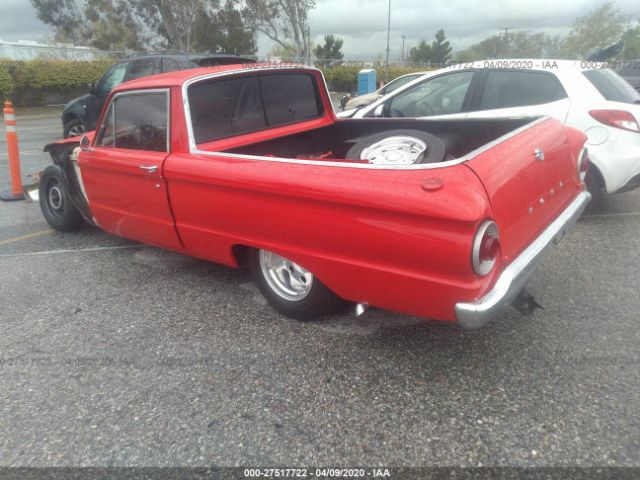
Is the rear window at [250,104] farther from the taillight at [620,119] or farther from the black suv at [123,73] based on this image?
the black suv at [123,73]

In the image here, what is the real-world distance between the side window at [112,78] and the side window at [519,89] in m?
7.15

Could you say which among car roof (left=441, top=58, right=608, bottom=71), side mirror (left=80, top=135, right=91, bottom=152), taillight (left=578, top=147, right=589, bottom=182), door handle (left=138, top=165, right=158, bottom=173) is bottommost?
taillight (left=578, top=147, right=589, bottom=182)

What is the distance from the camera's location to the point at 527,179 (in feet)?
8.50

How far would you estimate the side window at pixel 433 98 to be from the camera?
17.6ft

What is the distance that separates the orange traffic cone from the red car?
2085mm

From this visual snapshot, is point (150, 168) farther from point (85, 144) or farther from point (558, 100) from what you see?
point (558, 100)

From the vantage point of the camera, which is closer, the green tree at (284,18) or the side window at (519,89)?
the side window at (519,89)

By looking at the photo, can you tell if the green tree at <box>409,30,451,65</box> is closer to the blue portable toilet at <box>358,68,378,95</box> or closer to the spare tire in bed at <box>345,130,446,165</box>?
the blue portable toilet at <box>358,68,378,95</box>

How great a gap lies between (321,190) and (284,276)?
940 millimetres

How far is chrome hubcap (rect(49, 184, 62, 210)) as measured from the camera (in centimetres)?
508

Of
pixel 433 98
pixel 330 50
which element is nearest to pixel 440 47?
pixel 330 50

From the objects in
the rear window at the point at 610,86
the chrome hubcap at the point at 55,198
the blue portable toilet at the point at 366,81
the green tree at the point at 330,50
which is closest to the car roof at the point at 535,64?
the rear window at the point at 610,86

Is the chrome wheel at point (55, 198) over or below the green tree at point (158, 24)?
below

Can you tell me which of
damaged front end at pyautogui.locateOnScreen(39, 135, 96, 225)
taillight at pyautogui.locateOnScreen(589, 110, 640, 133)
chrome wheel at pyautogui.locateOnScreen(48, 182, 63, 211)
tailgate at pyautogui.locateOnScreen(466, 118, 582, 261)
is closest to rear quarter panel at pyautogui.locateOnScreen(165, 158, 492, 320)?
tailgate at pyautogui.locateOnScreen(466, 118, 582, 261)
